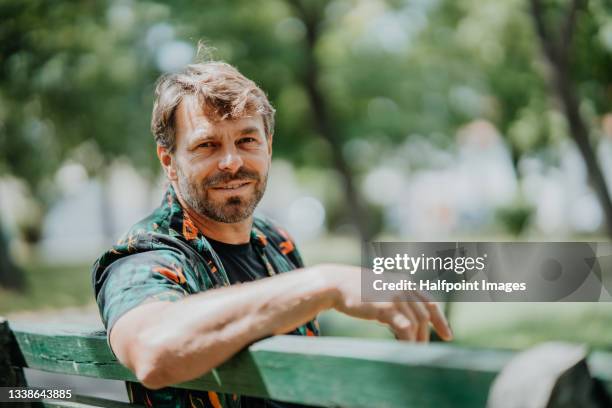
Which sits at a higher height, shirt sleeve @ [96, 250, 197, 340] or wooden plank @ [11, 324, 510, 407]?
shirt sleeve @ [96, 250, 197, 340]

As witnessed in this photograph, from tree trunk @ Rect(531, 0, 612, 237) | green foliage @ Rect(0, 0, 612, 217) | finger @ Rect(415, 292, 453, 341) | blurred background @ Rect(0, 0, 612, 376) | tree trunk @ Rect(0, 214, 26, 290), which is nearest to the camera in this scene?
finger @ Rect(415, 292, 453, 341)

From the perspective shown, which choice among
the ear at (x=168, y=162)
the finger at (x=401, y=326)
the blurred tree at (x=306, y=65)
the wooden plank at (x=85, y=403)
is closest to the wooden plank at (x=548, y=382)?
the finger at (x=401, y=326)

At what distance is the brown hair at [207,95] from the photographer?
210 centimetres

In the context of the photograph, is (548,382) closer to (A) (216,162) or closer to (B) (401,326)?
(B) (401,326)

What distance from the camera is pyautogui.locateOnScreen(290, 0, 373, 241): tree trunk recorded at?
1155 centimetres

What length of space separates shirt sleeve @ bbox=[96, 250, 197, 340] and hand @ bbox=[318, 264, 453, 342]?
0.38 metres

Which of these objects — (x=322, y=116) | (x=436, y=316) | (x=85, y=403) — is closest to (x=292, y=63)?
(x=322, y=116)

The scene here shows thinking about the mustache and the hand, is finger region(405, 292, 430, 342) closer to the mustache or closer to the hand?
the hand

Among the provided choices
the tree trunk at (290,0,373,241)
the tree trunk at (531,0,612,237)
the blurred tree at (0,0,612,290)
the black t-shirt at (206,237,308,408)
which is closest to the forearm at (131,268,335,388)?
the black t-shirt at (206,237,308,408)

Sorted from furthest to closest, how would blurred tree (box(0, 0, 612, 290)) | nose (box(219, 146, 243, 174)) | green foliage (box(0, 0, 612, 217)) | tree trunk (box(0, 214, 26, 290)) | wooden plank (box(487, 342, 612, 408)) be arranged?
tree trunk (box(0, 214, 26, 290)), green foliage (box(0, 0, 612, 217)), blurred tree (box(0, 0, 612, 290)), nose (box(219, 146, 243, 174)), wooden plank (box(487, 342, 612, 408))

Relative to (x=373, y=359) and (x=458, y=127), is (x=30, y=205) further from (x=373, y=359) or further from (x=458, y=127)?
(x=373, y=359)

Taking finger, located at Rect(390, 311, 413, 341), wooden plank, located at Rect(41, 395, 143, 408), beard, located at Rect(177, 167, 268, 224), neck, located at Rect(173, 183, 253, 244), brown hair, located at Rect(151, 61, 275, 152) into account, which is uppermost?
brown hair, located at Rect(151, 61, 275, 152)

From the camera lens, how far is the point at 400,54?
45.3 ft

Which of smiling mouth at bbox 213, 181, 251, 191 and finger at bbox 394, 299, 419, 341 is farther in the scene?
smiling mouth at bbox 213, 181, 251, 191
